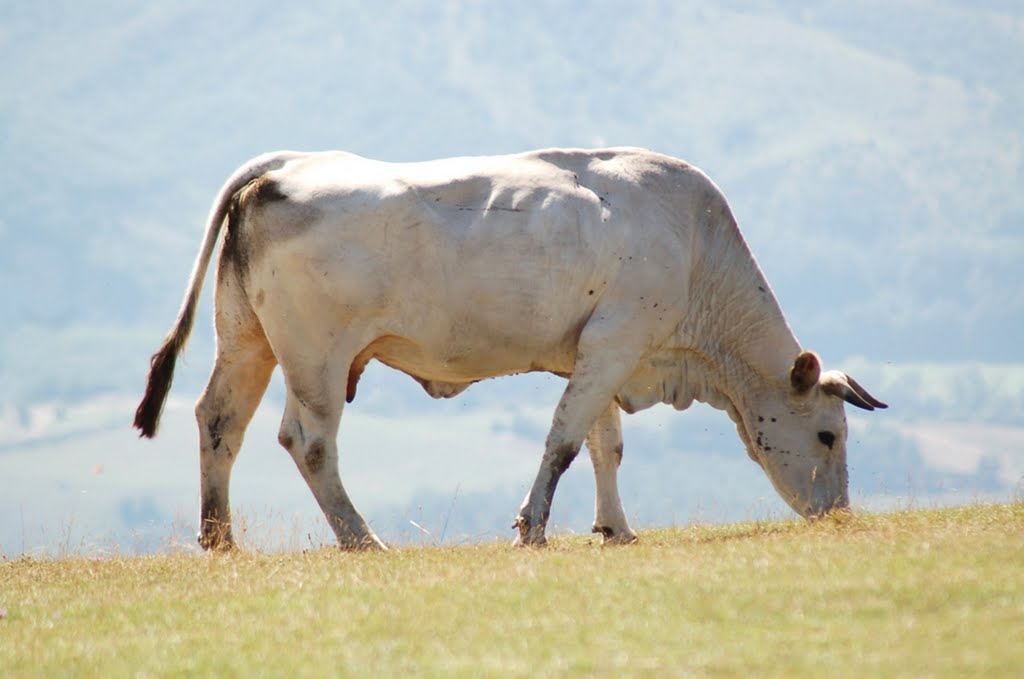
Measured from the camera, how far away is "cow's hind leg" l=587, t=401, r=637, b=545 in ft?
48.3

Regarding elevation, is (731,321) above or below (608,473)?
above

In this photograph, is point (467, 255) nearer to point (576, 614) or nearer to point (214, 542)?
point (214, 542)

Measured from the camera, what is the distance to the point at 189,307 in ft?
47.9

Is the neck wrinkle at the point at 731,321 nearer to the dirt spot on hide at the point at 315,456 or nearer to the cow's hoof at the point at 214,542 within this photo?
the dirt spot on hide at the point at 315,456

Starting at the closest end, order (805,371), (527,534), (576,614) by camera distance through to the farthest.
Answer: (576,614), (527,534), (805,371)

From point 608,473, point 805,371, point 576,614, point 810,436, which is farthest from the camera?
point 608,473

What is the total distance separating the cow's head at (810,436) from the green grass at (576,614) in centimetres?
232

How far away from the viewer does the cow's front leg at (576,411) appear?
13492 millimetres

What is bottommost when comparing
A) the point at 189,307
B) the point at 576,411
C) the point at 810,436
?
the point at 189,307

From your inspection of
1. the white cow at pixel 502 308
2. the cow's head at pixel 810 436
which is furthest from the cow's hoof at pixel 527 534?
the cow's head at pixel 810 436

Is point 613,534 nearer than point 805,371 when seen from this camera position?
No

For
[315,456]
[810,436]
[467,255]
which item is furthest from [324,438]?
[810,436]

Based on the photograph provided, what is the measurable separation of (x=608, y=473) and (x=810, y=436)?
6.34 ft

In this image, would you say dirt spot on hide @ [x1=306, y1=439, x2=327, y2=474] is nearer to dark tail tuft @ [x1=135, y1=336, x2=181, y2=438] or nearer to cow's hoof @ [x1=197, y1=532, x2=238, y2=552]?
cow's hoof @ [x1=197, y1=532, x2=238, y2=552]
